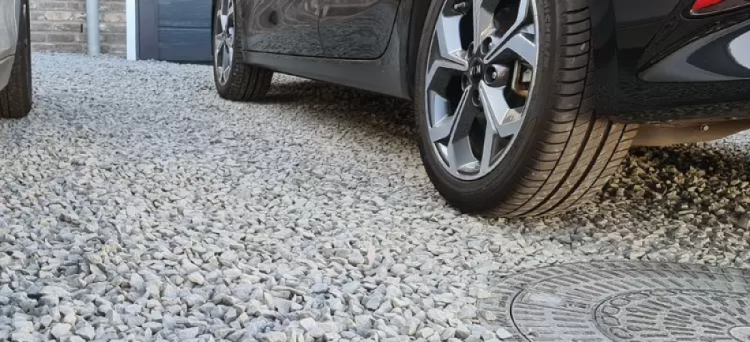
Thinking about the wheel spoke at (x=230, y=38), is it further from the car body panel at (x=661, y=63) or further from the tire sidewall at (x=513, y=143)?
the car body panel at (x=661, y=63)

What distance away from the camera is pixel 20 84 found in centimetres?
283

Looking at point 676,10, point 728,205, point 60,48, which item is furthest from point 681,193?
point 60,48

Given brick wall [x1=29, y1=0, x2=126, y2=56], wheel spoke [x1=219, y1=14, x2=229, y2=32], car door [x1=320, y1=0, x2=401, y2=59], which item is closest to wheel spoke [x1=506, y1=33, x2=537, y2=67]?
car door [x1=320, y1=0, x2=401, y2=59]

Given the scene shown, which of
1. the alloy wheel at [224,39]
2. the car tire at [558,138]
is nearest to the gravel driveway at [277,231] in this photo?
the car tire at [558,138]

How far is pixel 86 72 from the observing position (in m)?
5.16

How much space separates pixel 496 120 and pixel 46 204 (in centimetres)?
116

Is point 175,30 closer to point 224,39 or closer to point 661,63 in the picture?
point 224,39

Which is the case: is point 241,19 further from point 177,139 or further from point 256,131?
point 177,139

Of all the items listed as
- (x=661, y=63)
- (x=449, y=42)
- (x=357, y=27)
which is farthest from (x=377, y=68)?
(x=661, y=63)

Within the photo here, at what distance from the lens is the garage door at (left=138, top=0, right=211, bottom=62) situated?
6730mm

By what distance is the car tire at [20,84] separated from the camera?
2768 millimetres

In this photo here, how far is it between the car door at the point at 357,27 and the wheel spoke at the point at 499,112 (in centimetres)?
58

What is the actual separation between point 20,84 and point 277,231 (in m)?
1.69

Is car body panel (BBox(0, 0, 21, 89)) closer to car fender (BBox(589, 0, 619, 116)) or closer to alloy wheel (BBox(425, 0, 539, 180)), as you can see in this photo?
alloy wheel (BBox(425, 0, 539, 180))
